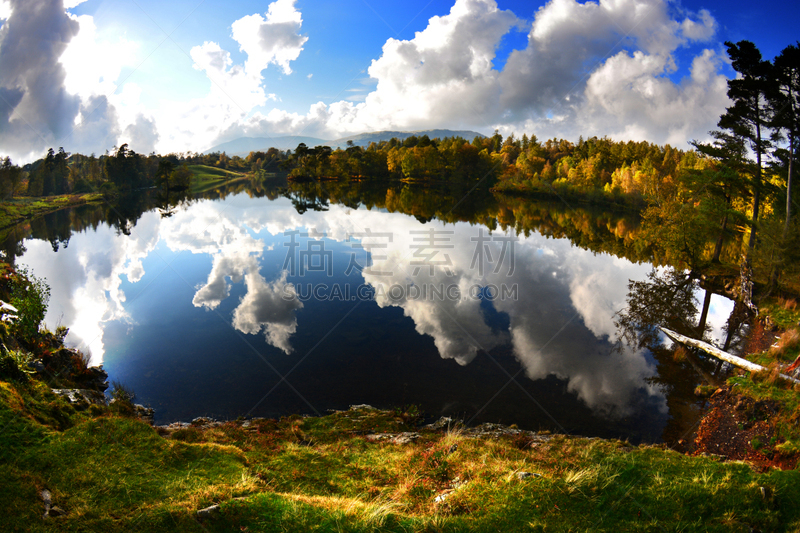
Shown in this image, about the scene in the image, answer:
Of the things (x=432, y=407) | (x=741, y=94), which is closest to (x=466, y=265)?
(x=432, y=407)

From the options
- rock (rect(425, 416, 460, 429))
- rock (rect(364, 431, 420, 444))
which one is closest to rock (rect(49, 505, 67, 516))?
rock (rect(364, 431, 420, 444))

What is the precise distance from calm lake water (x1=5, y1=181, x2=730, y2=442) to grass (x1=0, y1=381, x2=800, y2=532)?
358 cm

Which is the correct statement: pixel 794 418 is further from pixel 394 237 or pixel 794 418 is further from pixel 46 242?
pixel 46 242

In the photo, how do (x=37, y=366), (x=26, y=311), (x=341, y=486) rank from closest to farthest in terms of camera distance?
(x=341, y=486), (x=37, y=366), (x=26, y=311)

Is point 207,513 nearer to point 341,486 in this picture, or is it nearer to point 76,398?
point 341,486

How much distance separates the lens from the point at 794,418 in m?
8.79

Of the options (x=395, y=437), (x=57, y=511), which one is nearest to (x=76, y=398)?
(x=57, y=511)

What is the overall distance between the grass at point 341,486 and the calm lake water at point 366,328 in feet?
11.7

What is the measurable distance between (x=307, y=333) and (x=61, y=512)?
10.5m

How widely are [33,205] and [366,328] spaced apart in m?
68.2

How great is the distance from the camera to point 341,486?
6133mm

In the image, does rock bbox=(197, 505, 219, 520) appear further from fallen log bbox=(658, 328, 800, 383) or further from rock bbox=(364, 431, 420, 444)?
fallen log bbox=(658, 328, 800, 383)

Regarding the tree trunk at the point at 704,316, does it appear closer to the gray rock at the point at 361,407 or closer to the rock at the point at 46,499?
the gray rock at the point at 361,407

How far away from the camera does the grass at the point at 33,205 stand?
42944 millimetres
